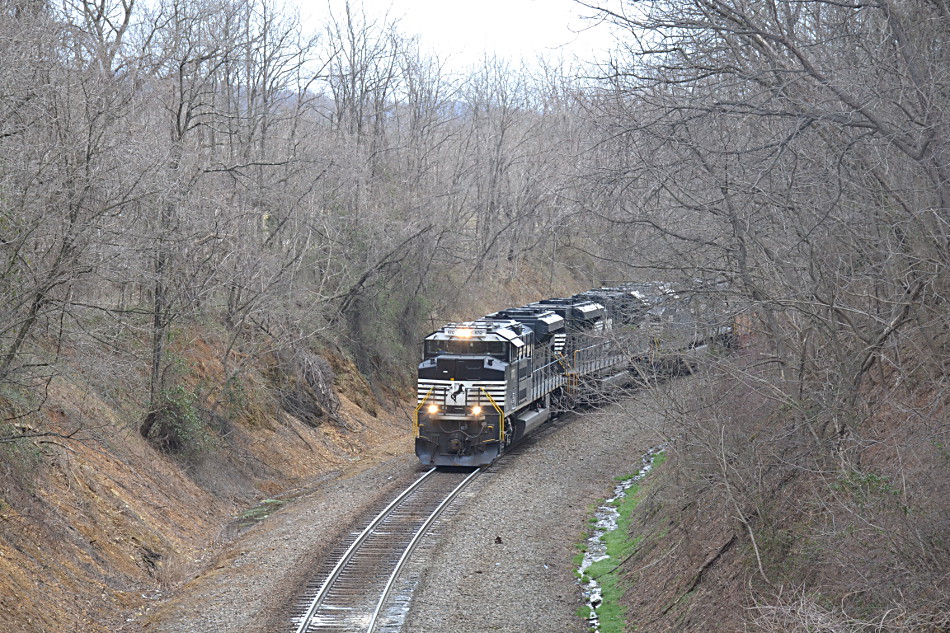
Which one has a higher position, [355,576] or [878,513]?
[878,513]

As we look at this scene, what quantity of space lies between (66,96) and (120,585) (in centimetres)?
755

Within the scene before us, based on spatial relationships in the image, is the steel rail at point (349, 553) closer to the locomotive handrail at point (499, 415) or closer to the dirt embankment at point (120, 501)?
the locomotive handrail at point (499, 415)

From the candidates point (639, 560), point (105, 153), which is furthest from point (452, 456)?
point (105, 153)

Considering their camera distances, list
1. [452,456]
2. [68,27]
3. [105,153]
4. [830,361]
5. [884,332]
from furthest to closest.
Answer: [452,456]
[68,27]
[105,153]
[830,361]
[884,332]

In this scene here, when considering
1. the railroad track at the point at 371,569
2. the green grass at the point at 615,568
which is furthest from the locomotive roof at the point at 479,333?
the green grass at the point at 615,568

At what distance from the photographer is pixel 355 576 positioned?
532 inches

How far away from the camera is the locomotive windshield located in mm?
20891

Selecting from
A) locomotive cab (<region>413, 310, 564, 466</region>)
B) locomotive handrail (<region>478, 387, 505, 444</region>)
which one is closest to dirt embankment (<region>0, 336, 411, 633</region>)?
locomotive cab (<region>413, 310, 564, 466</region>)

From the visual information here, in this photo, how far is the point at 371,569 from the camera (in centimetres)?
1388

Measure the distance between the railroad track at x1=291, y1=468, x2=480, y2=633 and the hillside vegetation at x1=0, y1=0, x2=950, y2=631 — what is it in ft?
9.47

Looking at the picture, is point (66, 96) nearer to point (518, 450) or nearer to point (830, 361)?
point (830, 361)

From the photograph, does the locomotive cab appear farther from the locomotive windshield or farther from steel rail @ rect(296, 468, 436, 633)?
steel rail @ rect(296, 468, 436, 633)

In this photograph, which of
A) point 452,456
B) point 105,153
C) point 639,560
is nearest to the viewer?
point 105,153

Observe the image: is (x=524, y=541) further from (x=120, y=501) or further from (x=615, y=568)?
(x=120, y=501)
